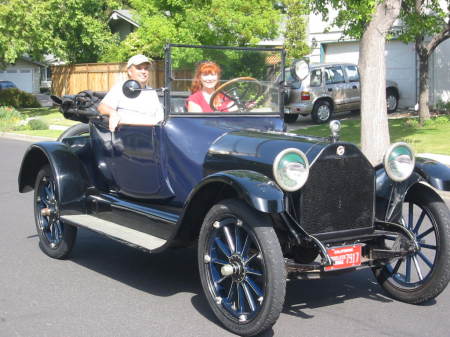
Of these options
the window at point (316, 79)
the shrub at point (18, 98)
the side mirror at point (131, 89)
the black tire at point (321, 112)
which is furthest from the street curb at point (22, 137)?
the shrub at point (18, 98)

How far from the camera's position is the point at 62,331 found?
4.68 meters

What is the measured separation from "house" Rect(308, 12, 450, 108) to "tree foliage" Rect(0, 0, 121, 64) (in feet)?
36.5

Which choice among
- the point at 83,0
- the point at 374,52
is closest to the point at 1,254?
the point at 374,52

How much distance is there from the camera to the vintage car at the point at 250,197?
452 cm

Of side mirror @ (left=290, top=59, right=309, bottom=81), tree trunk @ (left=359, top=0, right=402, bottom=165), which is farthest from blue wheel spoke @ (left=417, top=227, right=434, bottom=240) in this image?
tree trunk @ (left=359, top=0, right=402, bottom=165)

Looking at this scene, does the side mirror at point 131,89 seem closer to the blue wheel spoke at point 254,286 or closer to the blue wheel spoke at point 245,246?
the blue wheel spoke at point 245,246

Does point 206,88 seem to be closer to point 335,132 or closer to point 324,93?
point 335,132

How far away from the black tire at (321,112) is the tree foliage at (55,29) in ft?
43.9

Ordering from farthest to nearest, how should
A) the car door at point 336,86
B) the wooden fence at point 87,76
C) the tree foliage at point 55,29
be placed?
1. the wooden fence at point 87,76
2. the tree foliage at point 55,29
3. the car door at point 336,86

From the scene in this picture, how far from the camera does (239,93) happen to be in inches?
235

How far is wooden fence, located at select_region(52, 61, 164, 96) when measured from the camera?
30.3m

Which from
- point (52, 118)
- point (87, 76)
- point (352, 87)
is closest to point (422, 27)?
point (352, 87)

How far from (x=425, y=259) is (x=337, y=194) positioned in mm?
894

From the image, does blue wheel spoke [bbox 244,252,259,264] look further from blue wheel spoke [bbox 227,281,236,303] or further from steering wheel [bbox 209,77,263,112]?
steering wheel [bbox 209,77,263,112]
